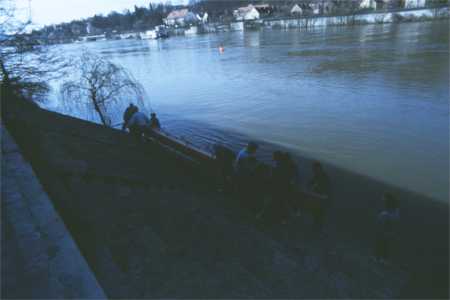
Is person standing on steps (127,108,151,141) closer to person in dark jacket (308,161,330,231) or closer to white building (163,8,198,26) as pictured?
person in dark jacket (308,161,330,231)

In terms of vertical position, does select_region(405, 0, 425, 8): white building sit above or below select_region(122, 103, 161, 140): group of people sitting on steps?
above

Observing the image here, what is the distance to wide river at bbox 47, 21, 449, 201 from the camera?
12500 mm

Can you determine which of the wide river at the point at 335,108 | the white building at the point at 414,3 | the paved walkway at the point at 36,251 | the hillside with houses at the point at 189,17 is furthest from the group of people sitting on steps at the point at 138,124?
the hillside with houses at the point at 189,17

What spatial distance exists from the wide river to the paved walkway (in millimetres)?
9890

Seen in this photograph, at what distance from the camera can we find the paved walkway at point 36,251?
10.2ft

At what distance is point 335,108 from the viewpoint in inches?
747

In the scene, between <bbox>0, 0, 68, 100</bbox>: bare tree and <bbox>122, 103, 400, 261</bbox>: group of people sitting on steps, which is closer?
<bbox>122, 103, 400, 261</bbox>: group of people sitting on steps

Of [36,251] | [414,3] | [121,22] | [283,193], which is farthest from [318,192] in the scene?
[121,22]

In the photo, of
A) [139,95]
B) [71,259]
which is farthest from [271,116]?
[71,259]

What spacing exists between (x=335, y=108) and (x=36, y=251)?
1836 centimetres

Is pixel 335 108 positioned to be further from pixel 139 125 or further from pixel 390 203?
pixel 390 203

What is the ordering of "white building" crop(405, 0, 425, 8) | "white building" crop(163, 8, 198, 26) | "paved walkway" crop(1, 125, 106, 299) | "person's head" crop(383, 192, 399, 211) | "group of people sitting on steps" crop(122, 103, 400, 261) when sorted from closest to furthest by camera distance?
"paved walkway" crop(1, 125, 106, 299)
"person's head" crop(383, 192, 399, 211)
"group of people sitting on steps" crop(122, 103, 400, 261)
"white building" crop(405, 0, 425, 8)
"white building" crop(163, 8, 198, 26)

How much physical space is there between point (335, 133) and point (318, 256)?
10.4 meters

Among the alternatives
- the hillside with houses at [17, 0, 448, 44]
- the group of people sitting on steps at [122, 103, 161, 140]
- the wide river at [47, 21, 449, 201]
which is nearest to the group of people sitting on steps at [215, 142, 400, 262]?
the wide river at [47, 21, 449, 201]
